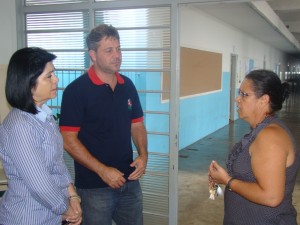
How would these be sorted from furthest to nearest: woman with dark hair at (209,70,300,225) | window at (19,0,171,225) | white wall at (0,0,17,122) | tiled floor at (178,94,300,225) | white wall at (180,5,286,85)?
white wall at (180,5,286,85) < tiled floor at (178,94,300,225) < white wall at (0,0,17,122) < window at (19,0,171,225) < woman with dark hair at (209,70,300,225)

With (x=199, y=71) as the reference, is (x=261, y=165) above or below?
below

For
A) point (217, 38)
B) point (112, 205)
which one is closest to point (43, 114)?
point (112, 205)

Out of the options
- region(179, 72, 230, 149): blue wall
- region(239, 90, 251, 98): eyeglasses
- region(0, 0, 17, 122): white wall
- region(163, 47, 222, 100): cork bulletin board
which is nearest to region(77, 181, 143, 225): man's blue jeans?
region(239, 90, 251, 98): eyeglasses

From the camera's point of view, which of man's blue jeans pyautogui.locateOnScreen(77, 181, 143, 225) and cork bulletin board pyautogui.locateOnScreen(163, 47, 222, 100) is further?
cork bulletin board pyautogui.locateOnScreen(163, 47, 222, 100)

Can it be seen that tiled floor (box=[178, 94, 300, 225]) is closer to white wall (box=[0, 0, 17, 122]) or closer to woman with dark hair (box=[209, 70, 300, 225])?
woman with dark hair (box=[209, 70, 300, 225])

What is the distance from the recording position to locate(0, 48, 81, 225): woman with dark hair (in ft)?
4.90

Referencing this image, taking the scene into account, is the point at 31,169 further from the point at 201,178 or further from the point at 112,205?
the point at 201,178

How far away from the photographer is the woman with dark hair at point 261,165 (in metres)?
1.45

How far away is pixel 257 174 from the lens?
4.83 feet

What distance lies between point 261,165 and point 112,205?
1.10m

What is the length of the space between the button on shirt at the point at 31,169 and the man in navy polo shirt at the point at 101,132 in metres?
0.35

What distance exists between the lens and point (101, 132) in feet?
6.94

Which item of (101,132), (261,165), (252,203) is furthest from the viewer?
(101,132)

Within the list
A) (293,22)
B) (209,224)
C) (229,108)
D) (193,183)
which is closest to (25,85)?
(209,224)
